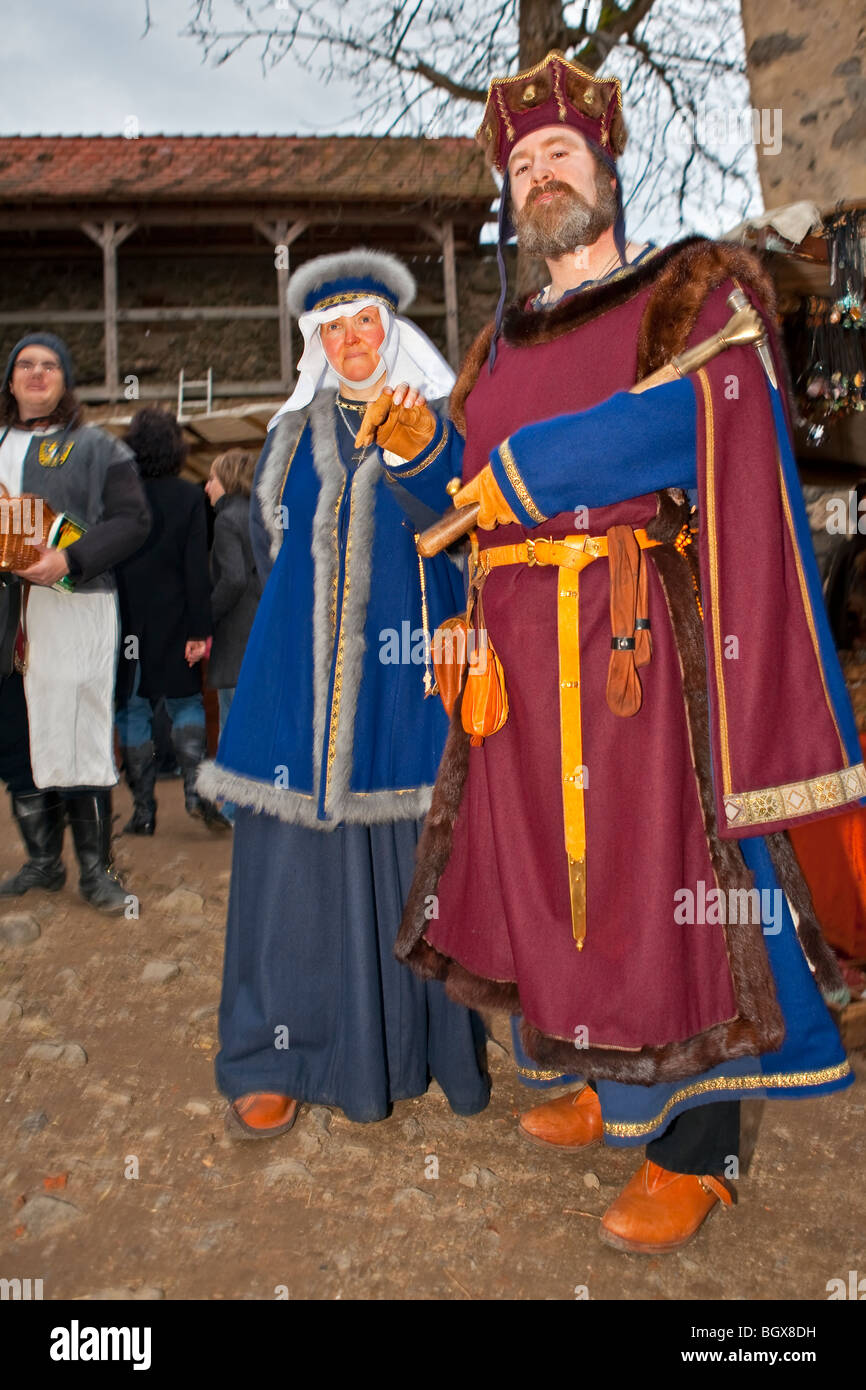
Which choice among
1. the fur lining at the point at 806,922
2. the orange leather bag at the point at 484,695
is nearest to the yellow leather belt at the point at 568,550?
the orange leather bag at the point at 484,695

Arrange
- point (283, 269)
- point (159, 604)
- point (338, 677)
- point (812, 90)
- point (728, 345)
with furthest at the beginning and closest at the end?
1. point (283, 269)
2. point (159, 604)
3. point (812, 90)
4. point (338, 677)
5. point (728, 345)

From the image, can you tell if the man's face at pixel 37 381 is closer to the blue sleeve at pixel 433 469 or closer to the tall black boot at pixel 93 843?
the tall black boot at pixel 93 843

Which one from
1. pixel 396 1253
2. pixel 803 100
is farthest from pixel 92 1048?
pixel 803 100

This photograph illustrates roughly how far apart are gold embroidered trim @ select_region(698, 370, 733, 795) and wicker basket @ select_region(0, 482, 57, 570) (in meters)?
2.91

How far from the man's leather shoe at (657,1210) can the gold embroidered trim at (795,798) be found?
2.89 feet

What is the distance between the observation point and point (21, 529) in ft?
12.7

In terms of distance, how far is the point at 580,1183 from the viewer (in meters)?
2.31

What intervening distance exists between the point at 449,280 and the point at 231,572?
9.55 meters

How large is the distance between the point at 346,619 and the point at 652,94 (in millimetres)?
7572

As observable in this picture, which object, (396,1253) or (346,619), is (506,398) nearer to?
(346,619)

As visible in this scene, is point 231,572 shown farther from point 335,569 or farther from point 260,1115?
point 260,1115

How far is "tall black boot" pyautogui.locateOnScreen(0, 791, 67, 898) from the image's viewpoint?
4.27 m

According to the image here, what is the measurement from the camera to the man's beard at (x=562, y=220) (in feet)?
6.95

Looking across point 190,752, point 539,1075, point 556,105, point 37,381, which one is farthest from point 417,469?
point 190,752
